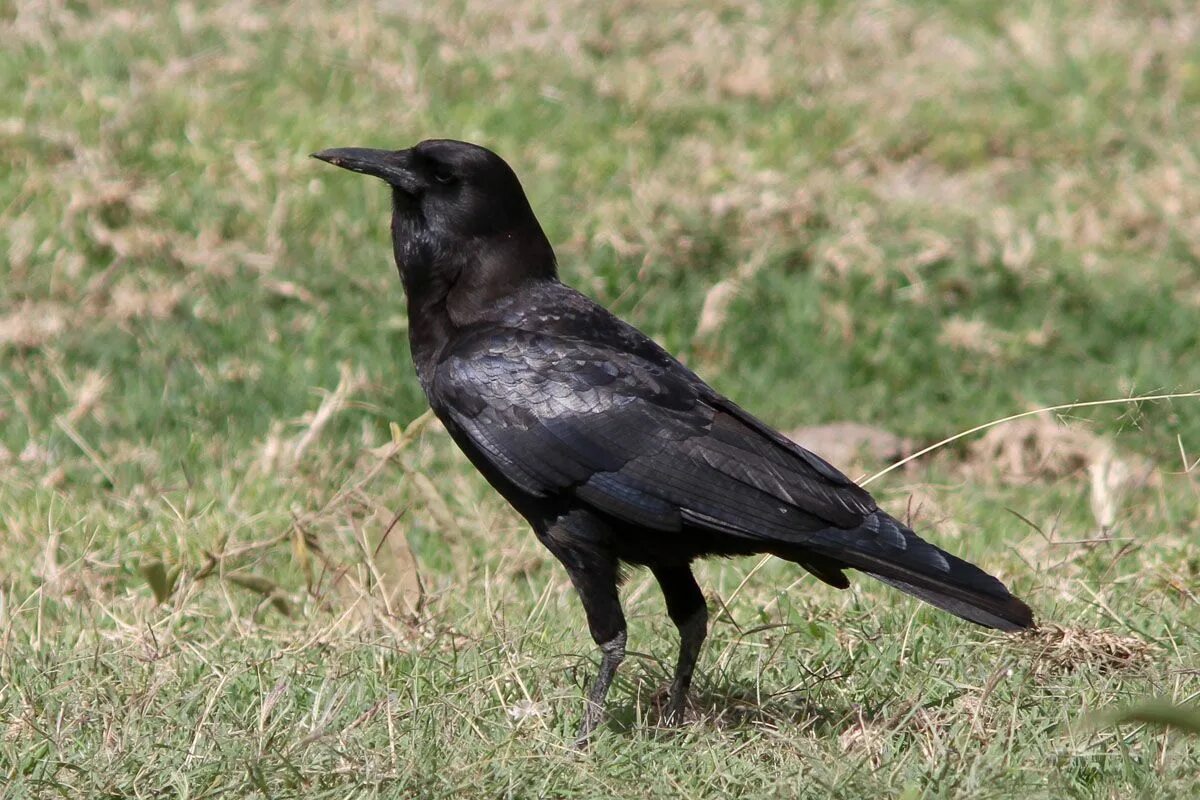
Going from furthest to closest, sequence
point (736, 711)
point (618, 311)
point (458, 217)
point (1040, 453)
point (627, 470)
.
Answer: point (618, 311) → point (1040, 453) → point (458, 217) → point (736, 711) → point (627, 470)

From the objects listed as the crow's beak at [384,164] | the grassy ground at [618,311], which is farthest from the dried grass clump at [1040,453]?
the crow's beak at [384,164]

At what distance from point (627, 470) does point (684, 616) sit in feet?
1.51

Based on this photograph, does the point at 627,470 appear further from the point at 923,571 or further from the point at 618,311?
the point at 618,311

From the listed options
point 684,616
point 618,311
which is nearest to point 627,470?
point 684,616

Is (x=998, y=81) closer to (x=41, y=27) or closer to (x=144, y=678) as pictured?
(x=41, y=27)

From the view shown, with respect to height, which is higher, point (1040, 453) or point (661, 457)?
point (661, 457)

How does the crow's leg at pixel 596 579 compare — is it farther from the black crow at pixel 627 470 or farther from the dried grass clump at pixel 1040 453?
the dried grass clump at pixel 1040 453

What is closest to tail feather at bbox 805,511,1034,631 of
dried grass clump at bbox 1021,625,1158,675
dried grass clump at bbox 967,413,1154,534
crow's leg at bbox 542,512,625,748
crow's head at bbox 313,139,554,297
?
dried grass clump at bbox 1021,625,1158,675

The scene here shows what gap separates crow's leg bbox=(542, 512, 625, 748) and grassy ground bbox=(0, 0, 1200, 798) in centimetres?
14

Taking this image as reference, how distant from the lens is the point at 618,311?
748cm

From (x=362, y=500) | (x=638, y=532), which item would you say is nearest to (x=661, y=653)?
(x=638, y=532)

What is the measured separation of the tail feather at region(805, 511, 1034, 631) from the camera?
3.72m

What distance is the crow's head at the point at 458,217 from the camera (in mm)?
4551

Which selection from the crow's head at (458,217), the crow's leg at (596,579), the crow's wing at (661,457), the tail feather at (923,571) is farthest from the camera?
the crow's head at (458,217)
